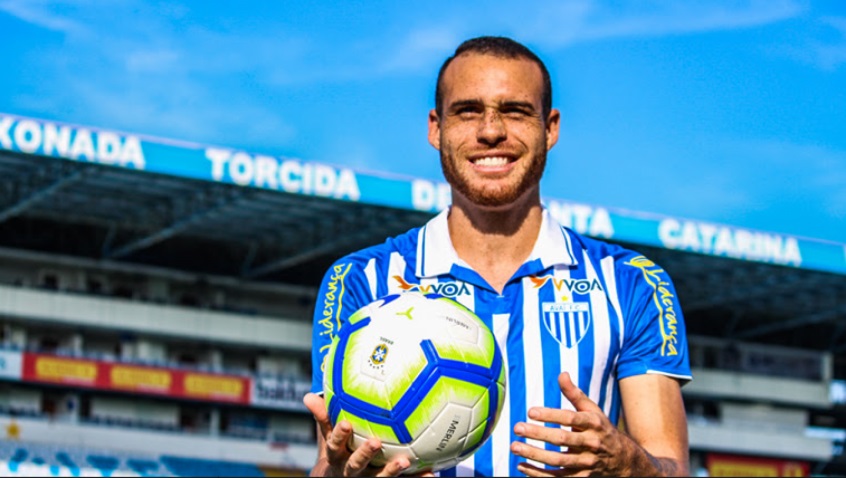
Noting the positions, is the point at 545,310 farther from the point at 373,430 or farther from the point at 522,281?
the point at 373,430

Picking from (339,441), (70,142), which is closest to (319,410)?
(339,441)

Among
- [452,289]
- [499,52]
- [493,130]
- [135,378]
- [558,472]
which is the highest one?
[135,378]

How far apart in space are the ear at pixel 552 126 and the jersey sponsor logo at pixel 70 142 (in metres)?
35.9

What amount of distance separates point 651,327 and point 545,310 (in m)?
0.34

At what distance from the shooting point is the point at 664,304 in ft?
13.0

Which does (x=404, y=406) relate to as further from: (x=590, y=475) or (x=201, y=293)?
(x=201, y=293)

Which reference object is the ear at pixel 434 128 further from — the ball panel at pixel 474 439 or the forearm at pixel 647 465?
the forearm at pixel 647 465

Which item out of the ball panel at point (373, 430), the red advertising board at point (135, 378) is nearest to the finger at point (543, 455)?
the ball panel at point (373, 430)

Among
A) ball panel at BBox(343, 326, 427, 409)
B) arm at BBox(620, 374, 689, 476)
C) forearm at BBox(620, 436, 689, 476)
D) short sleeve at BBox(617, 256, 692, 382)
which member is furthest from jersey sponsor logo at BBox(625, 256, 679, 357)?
ball panel at BBox(343, 326, 427, 409)

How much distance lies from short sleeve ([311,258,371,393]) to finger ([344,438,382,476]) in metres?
0.58

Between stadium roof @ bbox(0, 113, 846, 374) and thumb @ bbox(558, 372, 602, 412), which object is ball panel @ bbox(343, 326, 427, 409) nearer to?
thumb @ bbox(558, 372, 602, 412)

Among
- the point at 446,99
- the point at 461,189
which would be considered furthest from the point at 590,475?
the point at 446,99

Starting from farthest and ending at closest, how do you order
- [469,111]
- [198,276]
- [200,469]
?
[198,276]
[200,469]
[469,111]

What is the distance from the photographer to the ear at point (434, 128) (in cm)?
401
